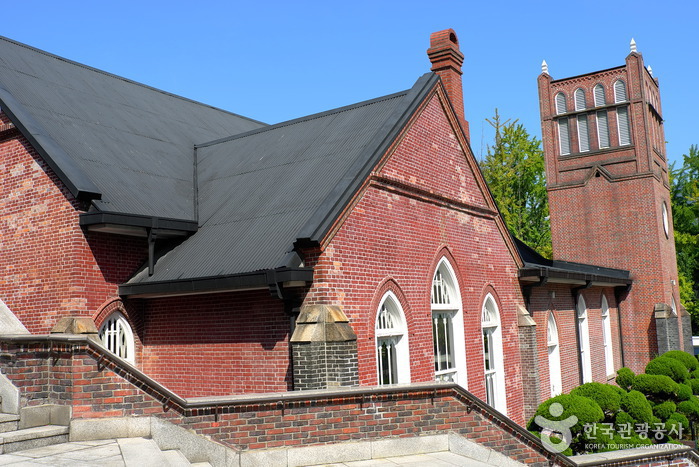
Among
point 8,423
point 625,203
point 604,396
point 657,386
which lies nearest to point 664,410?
point 657,386

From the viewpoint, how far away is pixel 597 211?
27.6m

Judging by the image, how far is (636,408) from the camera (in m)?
14.2

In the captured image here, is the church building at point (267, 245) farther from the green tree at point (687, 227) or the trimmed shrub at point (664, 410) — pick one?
the green tree at point (687, 227)

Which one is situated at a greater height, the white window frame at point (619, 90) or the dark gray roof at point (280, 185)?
the white window frame at point (619, 90)

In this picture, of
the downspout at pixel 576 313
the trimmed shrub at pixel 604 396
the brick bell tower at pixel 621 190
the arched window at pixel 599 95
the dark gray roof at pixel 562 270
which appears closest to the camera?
the trimmed shrub at pixel 604 396

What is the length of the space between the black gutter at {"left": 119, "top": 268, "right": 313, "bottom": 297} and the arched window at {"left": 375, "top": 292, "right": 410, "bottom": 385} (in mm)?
2142

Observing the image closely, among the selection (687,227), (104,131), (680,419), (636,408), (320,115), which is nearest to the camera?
(636,408)

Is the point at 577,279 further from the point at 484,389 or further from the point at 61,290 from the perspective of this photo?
the point at 61,290

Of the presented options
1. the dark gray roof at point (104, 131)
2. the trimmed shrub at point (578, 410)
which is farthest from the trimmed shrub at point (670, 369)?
the dark gray roof at point (104, 131)

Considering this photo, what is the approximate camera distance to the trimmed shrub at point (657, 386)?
16.9 meters

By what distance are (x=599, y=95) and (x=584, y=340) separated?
1203 cm

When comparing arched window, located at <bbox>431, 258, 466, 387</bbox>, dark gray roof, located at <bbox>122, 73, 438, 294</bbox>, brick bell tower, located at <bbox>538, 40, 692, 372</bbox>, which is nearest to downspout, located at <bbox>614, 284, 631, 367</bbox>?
brick bell tower, located at <bbox>538, 40, 692, 372</bbox>

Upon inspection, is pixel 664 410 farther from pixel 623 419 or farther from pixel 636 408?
pixel 623 419

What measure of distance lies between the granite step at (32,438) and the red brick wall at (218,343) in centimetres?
358
